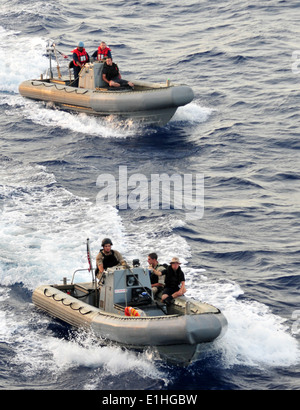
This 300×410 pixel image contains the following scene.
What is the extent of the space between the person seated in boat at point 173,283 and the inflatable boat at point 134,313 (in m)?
0.11

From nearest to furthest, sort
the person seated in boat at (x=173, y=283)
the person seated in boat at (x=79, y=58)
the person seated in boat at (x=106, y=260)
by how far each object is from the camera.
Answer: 1. the person seated in boat at (x=173, y=283)
2. the person seated in boat at (x=106, y=260)
3. the person seated in boat at (x=79, y=58)

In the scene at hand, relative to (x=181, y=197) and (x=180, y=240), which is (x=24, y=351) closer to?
(x=180, y=240)

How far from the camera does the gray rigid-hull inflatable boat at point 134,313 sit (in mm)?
13789

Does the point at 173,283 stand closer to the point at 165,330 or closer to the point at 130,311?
the point at 130,311

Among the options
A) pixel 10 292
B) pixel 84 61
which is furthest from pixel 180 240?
pixel 84 61

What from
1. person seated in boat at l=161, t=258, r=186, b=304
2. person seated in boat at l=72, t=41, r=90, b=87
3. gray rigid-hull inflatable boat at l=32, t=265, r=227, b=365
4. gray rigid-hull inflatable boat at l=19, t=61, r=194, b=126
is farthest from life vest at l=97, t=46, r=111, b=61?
person seated in boat at l=161, t=258, r=186, b=304

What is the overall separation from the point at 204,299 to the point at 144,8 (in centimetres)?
2588

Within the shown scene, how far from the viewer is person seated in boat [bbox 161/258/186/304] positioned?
15219 mm

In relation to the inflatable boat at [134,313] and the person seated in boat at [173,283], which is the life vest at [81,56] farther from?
the person seated in boat at [173,283]

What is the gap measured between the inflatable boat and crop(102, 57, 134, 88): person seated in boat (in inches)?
435
